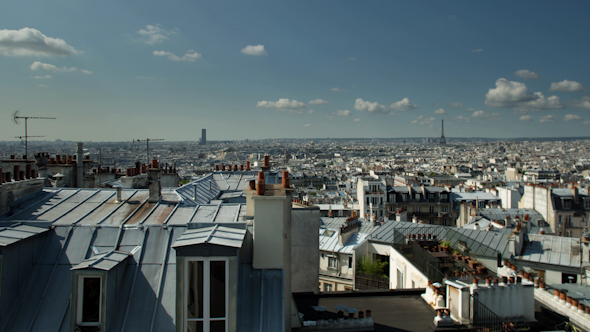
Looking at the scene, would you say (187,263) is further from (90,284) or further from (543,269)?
(543,269)

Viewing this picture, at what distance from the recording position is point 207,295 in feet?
15.4

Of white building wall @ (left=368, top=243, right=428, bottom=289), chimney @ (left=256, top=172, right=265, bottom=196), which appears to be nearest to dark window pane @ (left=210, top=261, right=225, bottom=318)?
chimney @ (left=256, top=172, right=265, bottom=196)

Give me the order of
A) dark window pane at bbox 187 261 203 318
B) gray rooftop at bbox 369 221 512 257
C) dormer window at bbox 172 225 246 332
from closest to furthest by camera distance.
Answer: dormer window at bbox 172 225 246 332, dark window pane at bbox 187 261 203 318, gray rooftop at bbox 369 221 512 257

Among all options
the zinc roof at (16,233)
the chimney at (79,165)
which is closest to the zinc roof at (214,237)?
the zinc roof at (16,233)

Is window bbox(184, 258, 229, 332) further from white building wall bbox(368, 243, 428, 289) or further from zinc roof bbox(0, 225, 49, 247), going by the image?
white building wall bbox(368, 243, 428, 289)

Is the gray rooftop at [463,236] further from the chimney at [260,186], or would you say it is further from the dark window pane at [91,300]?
the dark window pane at [91,300]

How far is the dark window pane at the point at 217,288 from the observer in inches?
189

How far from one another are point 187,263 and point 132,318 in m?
1.09

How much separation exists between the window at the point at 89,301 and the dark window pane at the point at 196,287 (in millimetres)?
1112

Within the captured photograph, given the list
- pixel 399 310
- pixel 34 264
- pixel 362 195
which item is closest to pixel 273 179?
pixel 399 310

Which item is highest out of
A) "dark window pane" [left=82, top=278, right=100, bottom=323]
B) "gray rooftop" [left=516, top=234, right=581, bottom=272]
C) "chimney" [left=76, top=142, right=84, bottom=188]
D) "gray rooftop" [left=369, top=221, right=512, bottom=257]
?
"chimney" [left=76, top=142, right=84, bottom=188]

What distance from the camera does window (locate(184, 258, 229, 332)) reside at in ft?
15.6

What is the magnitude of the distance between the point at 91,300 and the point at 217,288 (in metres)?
1.54

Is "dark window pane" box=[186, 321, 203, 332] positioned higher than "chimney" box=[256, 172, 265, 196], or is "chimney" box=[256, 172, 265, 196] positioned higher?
"chimney" box=[256, 172, 265, 196]
